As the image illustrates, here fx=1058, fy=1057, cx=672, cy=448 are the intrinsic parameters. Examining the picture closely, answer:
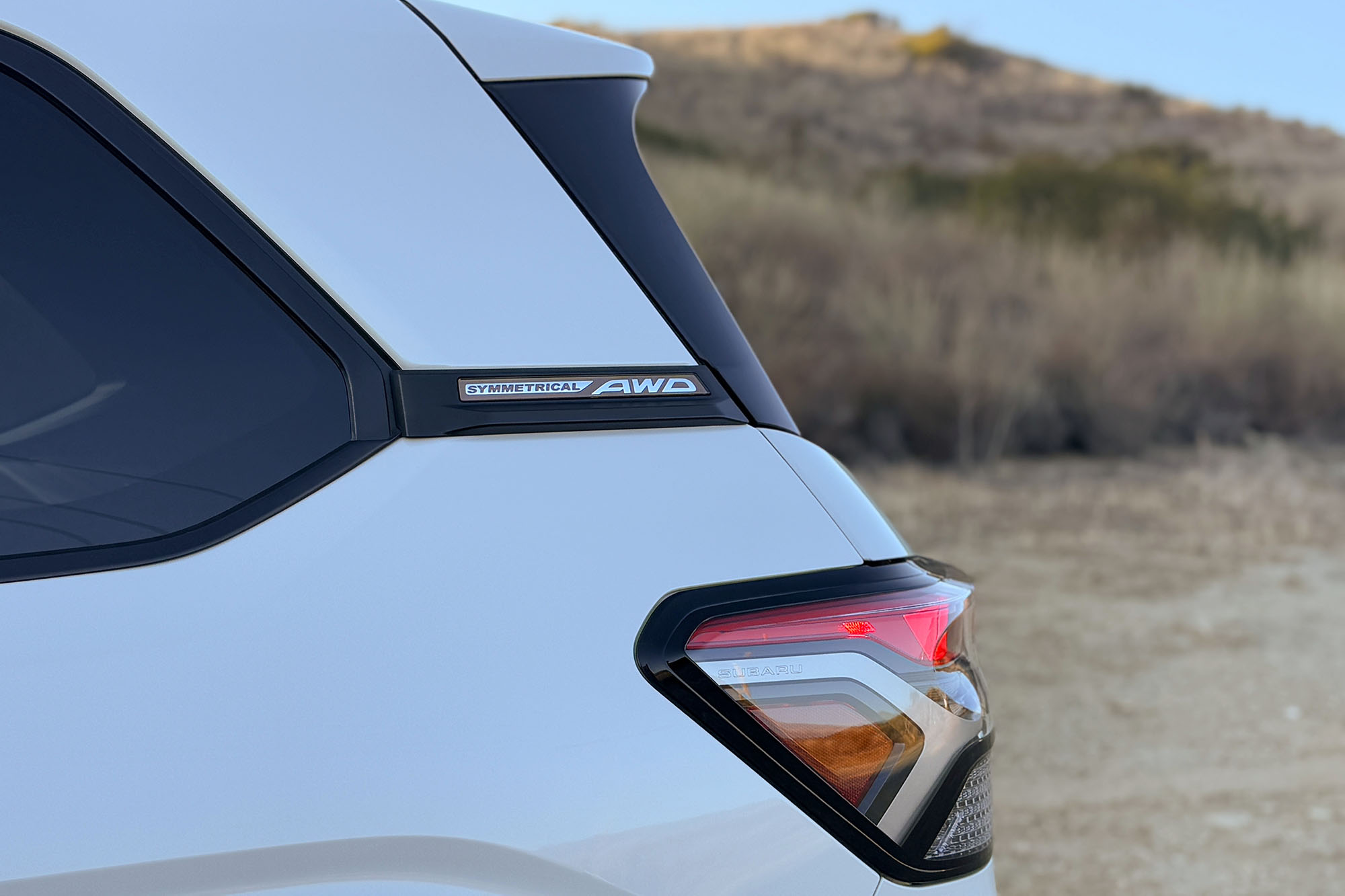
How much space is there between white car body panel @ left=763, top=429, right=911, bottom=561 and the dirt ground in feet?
6.97

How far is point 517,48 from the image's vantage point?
1.11 meters

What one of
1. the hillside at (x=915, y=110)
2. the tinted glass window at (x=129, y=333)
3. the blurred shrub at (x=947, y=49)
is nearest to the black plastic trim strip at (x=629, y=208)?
the tinted glass window at (x=129, y=333)

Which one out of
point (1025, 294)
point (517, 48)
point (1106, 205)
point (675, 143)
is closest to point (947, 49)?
point (675, 143)

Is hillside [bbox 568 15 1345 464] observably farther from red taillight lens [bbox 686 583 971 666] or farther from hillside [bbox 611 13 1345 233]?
red taillight lens [bbox 686 583 971 666]

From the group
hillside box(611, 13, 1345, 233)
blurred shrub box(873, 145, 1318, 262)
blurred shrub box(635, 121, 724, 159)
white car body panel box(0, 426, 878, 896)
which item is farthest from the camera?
hillside box(611, 13, 1345, 233)

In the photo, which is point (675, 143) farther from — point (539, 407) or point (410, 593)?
point (410, 593)

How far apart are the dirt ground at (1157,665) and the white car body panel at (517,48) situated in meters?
2.51

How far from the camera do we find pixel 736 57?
109 feet

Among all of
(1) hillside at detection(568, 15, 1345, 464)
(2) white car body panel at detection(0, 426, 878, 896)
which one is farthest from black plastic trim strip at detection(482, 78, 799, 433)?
(1) hillside at detection(568, 15, 1345, 464)

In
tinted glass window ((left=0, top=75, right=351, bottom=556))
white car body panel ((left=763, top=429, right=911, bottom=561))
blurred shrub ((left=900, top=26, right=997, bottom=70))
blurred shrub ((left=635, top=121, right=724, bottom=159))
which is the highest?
blurred shrub ((left=900, top=26, right=997, bottom=70))

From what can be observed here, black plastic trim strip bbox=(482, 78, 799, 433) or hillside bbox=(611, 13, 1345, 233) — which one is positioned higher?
hillside bbox=(611, 13, 1345, 233)

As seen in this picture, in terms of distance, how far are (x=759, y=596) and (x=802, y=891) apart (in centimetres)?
27

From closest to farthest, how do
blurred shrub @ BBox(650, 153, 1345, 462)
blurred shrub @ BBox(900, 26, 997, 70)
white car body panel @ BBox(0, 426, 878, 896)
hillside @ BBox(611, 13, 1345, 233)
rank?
white car body panel @ BBox(0, 426, 878, 896) → blurred shrub @ BBox(650, 153, 1345, 462) → hillside @ BBox(611, 13, 1345, 233) → blurred shrub @ BBox(900, 26, 997, 70)

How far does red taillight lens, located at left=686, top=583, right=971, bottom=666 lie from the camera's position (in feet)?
3.25
